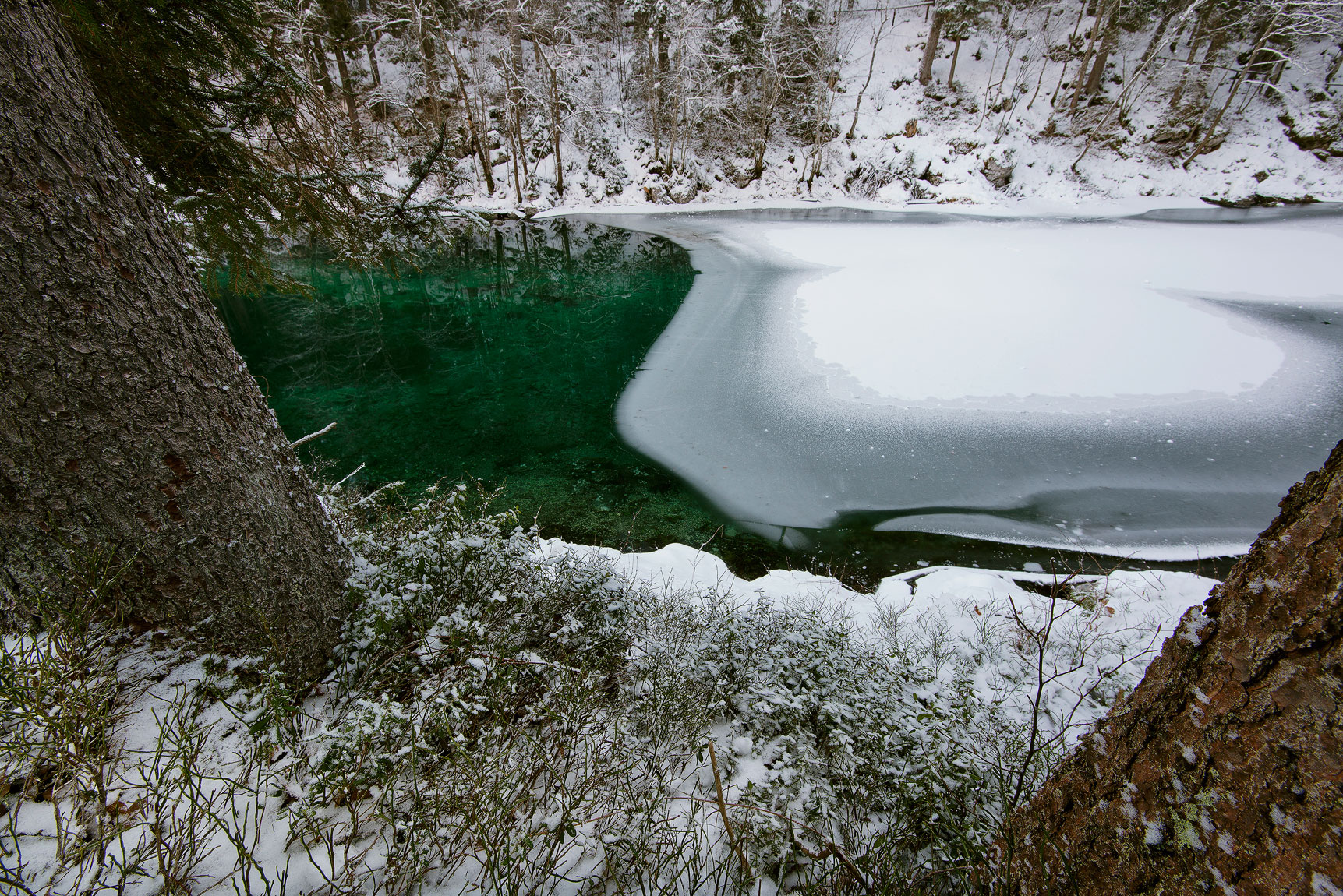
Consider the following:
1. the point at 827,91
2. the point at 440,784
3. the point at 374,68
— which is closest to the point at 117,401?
the point at 440,784

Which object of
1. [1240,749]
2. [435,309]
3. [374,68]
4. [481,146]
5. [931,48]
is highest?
[931,48]

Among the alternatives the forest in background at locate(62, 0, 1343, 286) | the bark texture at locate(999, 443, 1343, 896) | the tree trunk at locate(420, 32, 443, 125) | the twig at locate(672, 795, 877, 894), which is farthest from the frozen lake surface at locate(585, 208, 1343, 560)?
the tree trunk at locate(420, 32, 443, 125)

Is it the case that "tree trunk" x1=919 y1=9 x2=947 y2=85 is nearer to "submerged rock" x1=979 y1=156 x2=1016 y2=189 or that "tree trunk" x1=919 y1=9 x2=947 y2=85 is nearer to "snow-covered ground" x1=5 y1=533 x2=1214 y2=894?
"submerged rock" x1=979 y1=156 x2=1016 y2=189

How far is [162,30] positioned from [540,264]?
12729 mm

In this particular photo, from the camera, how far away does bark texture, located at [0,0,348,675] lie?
1.38 m

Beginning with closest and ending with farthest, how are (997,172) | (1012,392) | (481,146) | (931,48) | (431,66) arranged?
(1012,392)
(431,66)
(997,172)
(481,146)
(931,48)

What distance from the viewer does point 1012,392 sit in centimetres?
766

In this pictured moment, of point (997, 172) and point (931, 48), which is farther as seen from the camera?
point (931, 48)

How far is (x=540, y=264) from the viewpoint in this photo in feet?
48.8

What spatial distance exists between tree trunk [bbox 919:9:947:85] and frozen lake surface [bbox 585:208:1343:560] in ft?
64.0

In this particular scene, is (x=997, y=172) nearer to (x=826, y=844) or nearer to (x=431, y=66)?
(x=431, y=66)

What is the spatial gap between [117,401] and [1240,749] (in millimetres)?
2873

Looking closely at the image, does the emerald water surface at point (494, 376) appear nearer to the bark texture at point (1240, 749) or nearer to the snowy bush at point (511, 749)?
the snowy bush at point (511, 749)

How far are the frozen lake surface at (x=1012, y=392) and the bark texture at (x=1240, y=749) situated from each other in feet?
14.0
